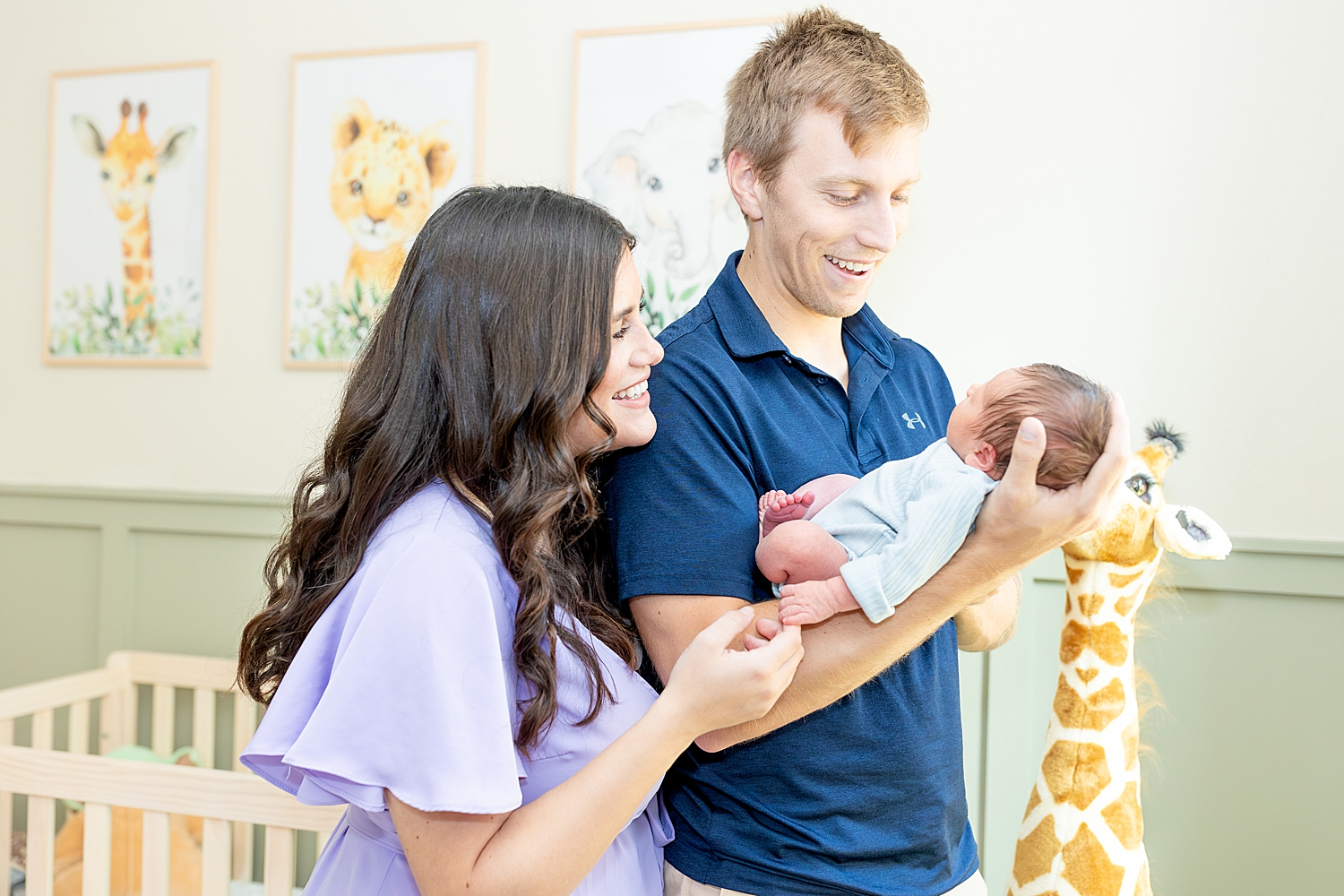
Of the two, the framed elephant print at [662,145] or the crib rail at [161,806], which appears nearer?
the crib rail at [161,806]

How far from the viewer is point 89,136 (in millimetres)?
2949

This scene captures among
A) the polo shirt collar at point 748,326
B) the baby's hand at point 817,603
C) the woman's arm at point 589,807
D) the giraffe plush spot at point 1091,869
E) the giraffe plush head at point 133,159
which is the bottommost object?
the giraffe plush spot at point 1091,869

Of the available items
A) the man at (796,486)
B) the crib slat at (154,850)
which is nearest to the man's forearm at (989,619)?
the man at (796,486)

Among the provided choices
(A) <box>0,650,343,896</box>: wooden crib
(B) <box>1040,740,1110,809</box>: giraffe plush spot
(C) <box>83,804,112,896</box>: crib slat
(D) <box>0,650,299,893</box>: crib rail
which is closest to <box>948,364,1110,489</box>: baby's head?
(B) <box>1040,740,1110,809</box>: giraffe plush spot

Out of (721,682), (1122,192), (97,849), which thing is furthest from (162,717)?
(1122,192)

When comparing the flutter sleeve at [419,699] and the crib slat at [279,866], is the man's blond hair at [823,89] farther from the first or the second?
the crib slat at [279,866]

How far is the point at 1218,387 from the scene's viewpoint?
7.27 ft

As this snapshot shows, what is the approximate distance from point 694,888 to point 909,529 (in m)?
0.54

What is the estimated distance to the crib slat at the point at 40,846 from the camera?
2.01 m

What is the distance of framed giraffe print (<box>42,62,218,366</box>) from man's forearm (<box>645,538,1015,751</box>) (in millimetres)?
2255

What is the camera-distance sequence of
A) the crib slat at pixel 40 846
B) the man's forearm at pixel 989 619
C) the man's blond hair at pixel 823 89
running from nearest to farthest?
1. the man's blond hair at pixel 823 89
2. the man's forearm at pixel 989 619
3. the crib slat at pixel 40 846

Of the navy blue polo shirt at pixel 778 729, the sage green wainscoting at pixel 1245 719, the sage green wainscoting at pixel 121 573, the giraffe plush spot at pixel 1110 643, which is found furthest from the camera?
the sage green wainscoting at pixel 121 573

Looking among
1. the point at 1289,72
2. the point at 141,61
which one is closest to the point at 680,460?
the point at 1289,72

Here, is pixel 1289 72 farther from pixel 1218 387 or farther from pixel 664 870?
pixel 664 870
